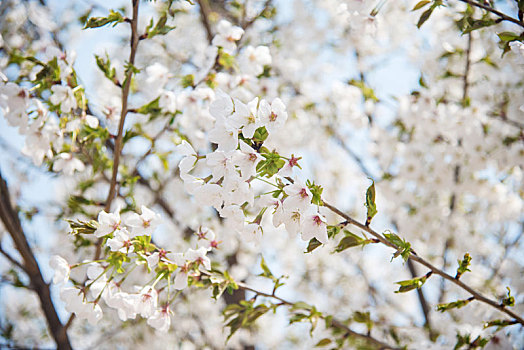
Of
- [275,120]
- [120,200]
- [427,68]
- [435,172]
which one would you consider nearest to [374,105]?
[427,68]

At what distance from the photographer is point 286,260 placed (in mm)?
4457

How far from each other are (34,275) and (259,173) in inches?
46.5

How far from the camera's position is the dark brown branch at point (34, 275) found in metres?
1.58

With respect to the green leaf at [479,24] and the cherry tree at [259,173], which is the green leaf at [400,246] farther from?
the green leaf at [479,24]

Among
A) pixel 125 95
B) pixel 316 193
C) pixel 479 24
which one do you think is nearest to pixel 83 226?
pixel 125 95

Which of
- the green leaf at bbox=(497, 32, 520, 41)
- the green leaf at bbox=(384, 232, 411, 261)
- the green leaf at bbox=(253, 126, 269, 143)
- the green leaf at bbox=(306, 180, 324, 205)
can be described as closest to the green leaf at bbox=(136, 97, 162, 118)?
the green leaf at bbox=(253, 126, 269, 143)

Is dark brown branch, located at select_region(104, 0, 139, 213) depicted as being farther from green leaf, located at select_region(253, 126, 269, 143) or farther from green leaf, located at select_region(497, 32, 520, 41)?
green leaf, located at select_region(497, 32, 520, 41)

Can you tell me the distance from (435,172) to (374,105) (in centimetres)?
77

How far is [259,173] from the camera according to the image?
3.03ft

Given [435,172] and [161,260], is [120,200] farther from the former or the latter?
[435,172]

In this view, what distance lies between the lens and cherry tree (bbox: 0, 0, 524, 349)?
1019 mm

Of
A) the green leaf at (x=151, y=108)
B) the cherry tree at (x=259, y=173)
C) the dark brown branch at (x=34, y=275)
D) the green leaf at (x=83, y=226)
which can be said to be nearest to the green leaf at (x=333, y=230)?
the cherry tree at (x=259, y=173)

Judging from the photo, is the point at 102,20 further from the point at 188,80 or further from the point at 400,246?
the point at 400,246

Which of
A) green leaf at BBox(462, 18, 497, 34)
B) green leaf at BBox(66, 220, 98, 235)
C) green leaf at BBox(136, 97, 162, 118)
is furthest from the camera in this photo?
green leaf at BBox(136, 97, 162, 118)
